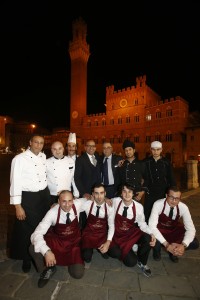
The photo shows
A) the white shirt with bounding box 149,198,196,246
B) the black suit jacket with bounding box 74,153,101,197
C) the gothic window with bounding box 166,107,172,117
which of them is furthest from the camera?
the gothic window with bounding box 166,107,172,117

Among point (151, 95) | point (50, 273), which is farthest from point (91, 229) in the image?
point (151, 95)

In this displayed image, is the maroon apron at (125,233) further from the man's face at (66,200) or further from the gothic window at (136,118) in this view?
the gothic window at (136,118)

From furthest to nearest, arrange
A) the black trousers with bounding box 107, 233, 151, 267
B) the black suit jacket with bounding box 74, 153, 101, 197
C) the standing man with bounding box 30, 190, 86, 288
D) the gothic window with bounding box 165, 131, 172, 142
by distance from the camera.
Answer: the gothic window with bounding box 165, 131, 172, 142, the black suit jacket with bounding box 74, 153, 101, 197, the black trousers with bounding box 107, 233, 151, 267, the standing man with bounding box 30, 190, 86, 288

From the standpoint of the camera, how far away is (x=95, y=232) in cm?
378

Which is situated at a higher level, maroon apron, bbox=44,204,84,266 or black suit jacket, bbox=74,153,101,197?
black suit jacket, bbox=74,153,101,197

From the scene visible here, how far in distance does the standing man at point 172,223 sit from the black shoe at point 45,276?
6.02 feet

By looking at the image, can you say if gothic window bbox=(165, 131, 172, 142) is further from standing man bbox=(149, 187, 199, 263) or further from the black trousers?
the black trousers

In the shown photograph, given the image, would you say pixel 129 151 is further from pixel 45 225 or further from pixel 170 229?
pixel 45 225

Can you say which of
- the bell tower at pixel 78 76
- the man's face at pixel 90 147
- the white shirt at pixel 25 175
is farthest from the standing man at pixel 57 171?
the bell tower at pixel 78 76

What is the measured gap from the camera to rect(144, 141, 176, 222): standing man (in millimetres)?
4535

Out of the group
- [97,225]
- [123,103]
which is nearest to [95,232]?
[97,225]

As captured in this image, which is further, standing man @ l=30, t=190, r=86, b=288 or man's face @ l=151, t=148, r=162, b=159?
man's face @ l=151, t=148, r=162, b=159

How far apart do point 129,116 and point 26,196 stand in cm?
3996

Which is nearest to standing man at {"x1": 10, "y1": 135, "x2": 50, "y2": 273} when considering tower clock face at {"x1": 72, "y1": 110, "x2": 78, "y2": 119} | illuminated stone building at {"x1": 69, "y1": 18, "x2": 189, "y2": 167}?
illuminated stone building at {"x1": 69, "y1": 18, "x2": 189, "y2": 167}
